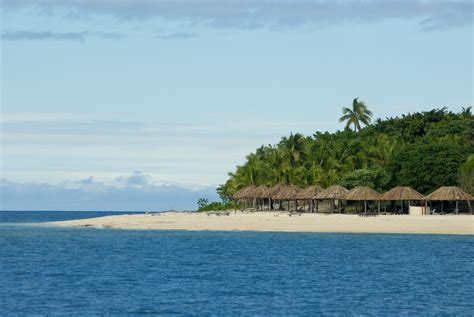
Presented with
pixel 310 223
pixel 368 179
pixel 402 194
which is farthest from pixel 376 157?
pixel 310 223

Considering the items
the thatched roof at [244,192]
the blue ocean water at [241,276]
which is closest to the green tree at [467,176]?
the blue ocean water at [241,276]

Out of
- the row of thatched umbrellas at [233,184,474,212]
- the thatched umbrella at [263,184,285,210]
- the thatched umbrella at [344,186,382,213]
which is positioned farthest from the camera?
the thatched umbrella at [263,184,285,210]

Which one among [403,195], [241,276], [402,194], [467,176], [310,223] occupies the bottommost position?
[241,276]

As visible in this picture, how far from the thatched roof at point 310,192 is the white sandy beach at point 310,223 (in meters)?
3.61

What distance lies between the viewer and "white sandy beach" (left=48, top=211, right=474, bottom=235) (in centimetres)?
6844

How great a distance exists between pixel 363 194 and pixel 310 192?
693 centimetres

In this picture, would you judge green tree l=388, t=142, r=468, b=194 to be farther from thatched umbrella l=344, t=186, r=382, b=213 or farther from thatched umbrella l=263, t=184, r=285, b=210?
thatched umbrella l=263, t=184, r=285, b=210

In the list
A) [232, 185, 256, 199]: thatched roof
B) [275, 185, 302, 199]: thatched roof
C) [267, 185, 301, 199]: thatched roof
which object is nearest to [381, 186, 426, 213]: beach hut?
[275, 185, 302, 199]: thatched roof

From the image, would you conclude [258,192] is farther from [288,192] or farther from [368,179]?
[368,179]

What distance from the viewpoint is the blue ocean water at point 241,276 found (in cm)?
2988

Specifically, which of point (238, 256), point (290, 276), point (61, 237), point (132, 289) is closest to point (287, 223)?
point (61, 237)

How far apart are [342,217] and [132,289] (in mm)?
45975

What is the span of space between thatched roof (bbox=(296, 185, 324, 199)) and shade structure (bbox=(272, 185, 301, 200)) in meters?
0.97

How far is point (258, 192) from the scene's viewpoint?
96.1 meters
